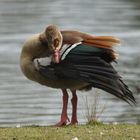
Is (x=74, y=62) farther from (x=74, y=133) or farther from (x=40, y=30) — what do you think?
(x=40, y=30)

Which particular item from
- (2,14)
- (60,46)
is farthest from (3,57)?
(60,46)

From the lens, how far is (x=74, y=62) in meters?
10.4

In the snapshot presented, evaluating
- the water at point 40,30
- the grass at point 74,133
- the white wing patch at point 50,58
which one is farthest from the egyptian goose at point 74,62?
the water at point 40,30

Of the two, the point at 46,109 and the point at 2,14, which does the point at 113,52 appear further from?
the point at 2,14

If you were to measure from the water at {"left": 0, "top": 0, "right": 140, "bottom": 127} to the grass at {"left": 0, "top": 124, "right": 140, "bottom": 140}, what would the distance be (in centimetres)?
453

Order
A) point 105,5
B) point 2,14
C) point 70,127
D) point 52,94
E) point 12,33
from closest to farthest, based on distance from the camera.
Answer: point 70,127 < point 52,94 < point 12,33 < point 2,14 < point 105,5

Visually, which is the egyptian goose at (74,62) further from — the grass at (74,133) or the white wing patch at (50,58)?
the grass at (74,133)

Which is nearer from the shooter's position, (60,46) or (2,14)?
(60,46)

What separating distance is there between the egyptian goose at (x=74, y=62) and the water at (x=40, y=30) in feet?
14.1

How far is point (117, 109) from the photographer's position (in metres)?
17.2

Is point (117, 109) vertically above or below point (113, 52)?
below

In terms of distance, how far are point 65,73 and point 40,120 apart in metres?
5.95

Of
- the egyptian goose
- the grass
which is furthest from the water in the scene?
the grass

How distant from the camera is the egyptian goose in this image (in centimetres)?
1029
